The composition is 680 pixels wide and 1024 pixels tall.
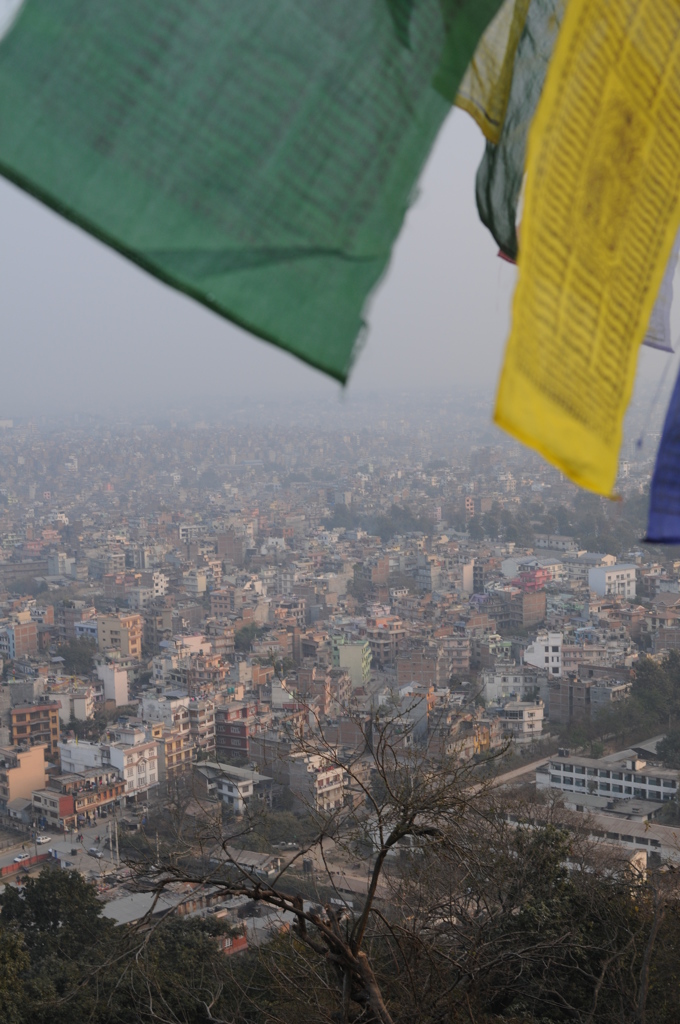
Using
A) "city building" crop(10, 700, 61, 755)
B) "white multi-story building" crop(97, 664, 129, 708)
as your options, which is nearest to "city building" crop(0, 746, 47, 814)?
"city building" crop(10, 700, 61, 755)

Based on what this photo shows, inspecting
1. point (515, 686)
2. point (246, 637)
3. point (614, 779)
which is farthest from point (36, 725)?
point (614, 779)

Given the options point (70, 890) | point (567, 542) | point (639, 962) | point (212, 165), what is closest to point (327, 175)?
point (212, 165)

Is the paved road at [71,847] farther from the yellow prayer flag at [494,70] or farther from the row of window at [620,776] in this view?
the yellow prayer flag at [494,70]

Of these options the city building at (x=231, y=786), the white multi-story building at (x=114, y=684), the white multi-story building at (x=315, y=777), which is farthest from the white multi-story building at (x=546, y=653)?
the white multi-story building at (x=114, y=684)

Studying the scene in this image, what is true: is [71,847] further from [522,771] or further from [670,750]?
[670,750]

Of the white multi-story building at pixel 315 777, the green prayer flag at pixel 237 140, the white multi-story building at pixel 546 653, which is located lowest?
the white multi-story building at pixel 315 777

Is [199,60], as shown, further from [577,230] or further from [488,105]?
[488,105]
